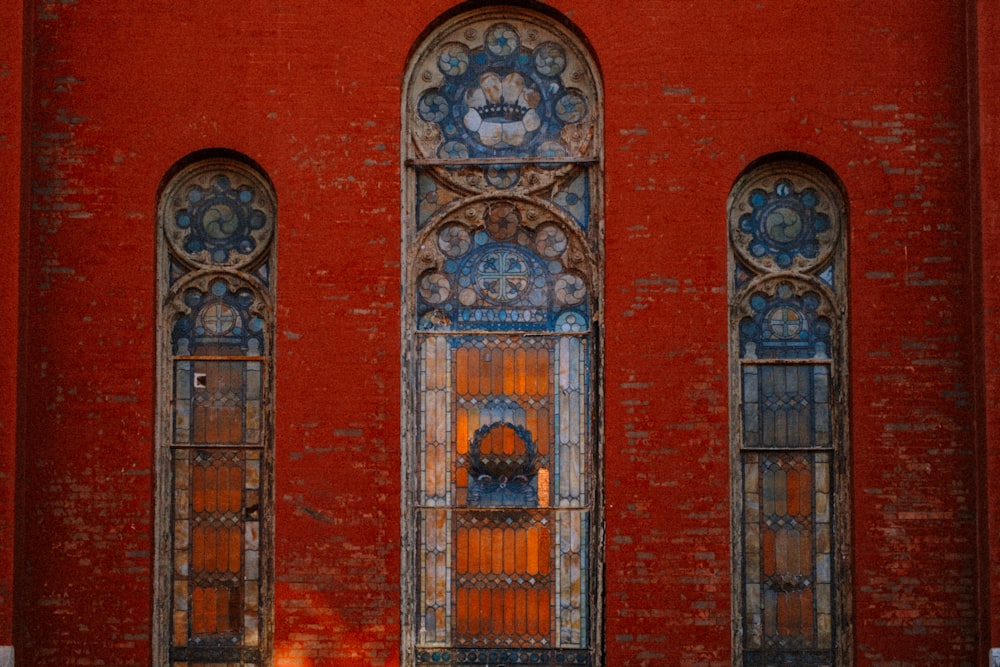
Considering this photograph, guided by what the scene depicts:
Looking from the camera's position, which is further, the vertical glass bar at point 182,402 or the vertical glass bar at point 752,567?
the vertical glass bar at point 182,402

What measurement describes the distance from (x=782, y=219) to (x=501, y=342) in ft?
8.32

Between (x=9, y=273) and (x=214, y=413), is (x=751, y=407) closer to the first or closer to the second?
(x=214, y=413)

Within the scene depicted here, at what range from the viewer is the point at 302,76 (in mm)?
9773

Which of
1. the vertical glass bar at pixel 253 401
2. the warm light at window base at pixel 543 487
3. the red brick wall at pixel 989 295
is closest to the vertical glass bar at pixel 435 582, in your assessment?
the warm light at window base at pixel 543 487

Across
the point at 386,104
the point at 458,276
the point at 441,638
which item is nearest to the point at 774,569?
the point at 441,638

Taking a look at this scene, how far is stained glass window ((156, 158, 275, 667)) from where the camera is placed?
975cm

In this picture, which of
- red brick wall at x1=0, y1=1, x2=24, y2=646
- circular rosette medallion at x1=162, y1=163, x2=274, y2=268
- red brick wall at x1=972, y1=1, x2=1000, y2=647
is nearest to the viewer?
red brick wall at x1=972, y1=1, x2=1000, y2=647

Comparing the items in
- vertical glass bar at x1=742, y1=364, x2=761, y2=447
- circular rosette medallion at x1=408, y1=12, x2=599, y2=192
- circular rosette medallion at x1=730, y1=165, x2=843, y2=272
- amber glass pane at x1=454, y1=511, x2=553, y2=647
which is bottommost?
amber glass pane at x1=454, y1=511, x2=553, y2=647

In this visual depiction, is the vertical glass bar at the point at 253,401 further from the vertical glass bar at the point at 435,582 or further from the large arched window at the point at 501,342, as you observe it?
the vertical glass bar at the point at 435,582

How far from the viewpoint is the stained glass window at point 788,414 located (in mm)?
9625

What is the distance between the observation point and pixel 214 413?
9.89 meters

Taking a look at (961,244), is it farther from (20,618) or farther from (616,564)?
(20,618)

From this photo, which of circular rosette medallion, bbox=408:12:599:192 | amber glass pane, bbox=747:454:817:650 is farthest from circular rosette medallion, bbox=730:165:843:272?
amber glass pane, bbox=747:454:817:650

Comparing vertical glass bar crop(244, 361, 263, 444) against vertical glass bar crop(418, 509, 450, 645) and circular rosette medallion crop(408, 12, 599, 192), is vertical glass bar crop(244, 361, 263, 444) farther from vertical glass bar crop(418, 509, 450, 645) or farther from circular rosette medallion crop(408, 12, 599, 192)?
circular rosette medallion crop(408, 12, 599, 192)
